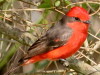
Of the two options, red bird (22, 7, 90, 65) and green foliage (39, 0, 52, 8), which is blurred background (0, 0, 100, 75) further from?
red bird (22, 7, 90, 65)

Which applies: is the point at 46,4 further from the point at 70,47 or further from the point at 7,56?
the point at 7,56

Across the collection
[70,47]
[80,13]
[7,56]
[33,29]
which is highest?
[80,13]

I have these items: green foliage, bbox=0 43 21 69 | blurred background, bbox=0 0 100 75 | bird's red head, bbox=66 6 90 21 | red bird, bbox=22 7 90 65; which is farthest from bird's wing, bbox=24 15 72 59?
green foliage, bbox=0 43 21 69

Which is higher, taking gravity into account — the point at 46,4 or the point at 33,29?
the point at 46,4

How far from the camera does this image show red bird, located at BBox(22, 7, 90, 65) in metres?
5.20

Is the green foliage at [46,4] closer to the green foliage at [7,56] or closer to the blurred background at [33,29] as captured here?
the blurred background at [33,29]

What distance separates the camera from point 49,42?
5.36 m

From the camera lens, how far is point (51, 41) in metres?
5.35

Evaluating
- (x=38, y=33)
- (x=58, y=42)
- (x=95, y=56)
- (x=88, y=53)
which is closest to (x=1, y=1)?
(x=38, y=33)

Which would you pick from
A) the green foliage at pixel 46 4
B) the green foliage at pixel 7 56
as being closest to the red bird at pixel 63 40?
the green foliage at pixel 46 4

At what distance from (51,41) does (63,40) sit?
0.17m

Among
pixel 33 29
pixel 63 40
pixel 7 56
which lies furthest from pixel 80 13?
pixel 7 56

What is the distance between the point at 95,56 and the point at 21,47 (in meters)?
1.41

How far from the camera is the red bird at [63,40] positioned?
5.20m
